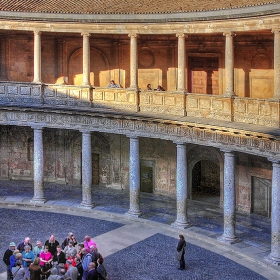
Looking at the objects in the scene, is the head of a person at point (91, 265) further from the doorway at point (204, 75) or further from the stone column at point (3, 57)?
the stone column at point (3, 57)

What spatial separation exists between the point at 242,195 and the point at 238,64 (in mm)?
7043

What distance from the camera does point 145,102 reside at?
116ft

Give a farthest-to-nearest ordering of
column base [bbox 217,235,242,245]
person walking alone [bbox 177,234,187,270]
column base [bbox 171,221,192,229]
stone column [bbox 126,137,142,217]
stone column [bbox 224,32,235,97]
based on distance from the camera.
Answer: stone column [bbox 126,137,142,217]
column base [bbox 171,221,192,229]
column base [bbox 217,235,242,245]
stone column [bbox 224,32,235,97]
person walking alone [bbox 177,234,187,270]

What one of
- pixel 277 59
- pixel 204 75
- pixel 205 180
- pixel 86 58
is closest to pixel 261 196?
pixel 205 180

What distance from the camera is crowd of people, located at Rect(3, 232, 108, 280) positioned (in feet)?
78.0

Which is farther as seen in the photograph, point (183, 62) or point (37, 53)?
point (37, 53)

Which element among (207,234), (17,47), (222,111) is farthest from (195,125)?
(17,47)

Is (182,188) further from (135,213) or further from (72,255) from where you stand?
(72,255)

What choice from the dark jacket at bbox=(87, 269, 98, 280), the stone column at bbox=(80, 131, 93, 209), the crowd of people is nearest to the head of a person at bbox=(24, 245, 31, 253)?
the crowd of people

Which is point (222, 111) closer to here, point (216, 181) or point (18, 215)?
point (216, 181)

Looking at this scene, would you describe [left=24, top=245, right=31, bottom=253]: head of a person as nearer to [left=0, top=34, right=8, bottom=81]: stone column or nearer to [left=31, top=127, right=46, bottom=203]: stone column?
[left=31, top=127, right=46, bottom=203]: stone column

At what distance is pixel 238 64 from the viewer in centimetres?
3625

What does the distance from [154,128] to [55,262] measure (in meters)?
10.8

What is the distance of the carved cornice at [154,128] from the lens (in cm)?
2908
